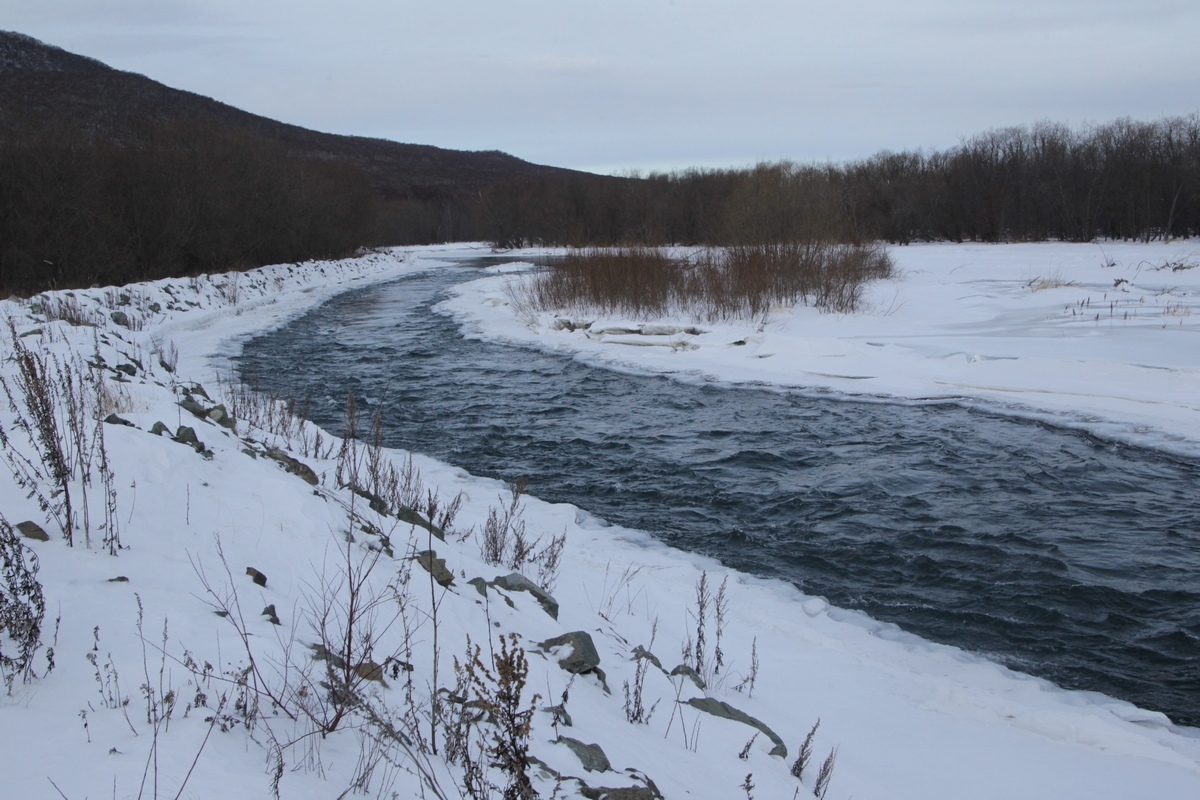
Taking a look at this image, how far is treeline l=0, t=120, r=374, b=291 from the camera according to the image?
1925 cm

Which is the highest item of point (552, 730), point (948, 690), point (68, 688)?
point (68, 688)

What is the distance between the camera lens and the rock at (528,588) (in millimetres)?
4504

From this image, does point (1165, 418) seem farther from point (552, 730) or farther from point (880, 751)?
point (552, 730)

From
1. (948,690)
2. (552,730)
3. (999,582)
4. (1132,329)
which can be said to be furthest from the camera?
(1132,329)

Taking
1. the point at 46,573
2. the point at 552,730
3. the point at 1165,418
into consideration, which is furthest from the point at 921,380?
the point at 46,573

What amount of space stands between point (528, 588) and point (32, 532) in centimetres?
243

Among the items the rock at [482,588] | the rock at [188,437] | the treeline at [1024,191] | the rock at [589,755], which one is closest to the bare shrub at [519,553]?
the rock at [482,588]

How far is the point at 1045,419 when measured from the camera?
977 centimetres

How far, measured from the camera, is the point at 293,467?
605 centimetres

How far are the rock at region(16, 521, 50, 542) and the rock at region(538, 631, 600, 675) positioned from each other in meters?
2.31

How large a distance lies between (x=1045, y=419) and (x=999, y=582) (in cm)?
491

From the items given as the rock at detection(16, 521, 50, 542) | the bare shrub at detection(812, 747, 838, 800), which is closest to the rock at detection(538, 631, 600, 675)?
the bare shrub at detection(812, 747, 838, 800)

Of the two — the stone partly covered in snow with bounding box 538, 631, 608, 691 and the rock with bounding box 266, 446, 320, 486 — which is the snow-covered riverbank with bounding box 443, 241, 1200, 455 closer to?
the stone partly covered in snow with bounding box 538, 631, 608, 691

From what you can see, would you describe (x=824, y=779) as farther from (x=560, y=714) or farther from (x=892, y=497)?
(x=892, y=497)
